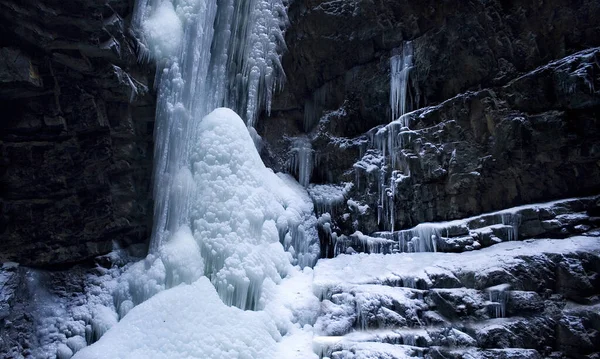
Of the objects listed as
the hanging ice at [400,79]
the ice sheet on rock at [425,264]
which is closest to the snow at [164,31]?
the hanging ice at [400,79]

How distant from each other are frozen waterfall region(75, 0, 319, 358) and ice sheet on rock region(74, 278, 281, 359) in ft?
0.06

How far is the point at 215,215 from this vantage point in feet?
28.8

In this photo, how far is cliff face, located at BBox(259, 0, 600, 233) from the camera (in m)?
8.76

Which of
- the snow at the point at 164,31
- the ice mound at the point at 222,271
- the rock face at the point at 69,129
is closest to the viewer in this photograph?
the ice mound at the point at 222,271

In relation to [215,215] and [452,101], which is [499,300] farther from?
[215,215]

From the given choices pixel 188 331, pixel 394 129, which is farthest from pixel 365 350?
pixel 394 129

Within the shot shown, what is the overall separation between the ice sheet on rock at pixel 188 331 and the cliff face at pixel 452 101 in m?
4.27

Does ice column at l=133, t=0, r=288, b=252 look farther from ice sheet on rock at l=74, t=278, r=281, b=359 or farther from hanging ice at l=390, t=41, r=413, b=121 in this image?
hanging ice at l=390, t=41, r=413, b=121

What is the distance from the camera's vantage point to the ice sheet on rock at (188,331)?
270 inches

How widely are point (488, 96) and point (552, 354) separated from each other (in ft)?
18.3

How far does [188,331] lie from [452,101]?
7763 mm

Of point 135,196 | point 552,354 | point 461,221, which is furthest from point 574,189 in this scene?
point 135,196

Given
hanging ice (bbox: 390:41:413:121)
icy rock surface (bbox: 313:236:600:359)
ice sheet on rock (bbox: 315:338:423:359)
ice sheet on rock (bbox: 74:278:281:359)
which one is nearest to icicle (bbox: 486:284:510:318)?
icy rock surface (bbox: 313:236:600:359)

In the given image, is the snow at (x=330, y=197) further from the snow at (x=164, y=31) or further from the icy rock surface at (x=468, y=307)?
the snow at (x=164, y=31)
